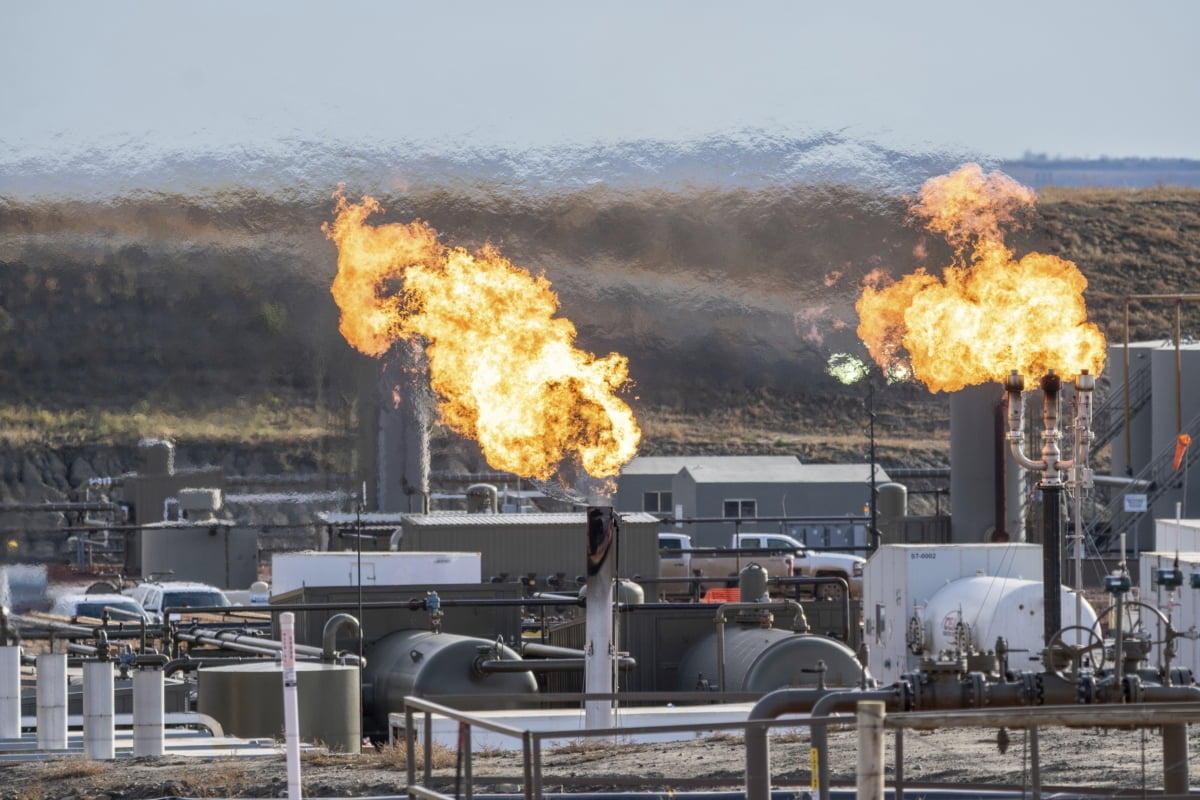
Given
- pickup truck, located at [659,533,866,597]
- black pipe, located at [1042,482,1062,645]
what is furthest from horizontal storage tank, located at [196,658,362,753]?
pickup truck, located at [659,533,866,597]

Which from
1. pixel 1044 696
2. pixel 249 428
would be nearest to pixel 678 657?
pixel 1044 696

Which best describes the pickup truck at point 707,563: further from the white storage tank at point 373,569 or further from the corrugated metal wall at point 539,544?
the white storage tank at point 373,569

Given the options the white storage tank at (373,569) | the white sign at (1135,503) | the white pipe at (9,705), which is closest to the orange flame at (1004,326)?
the white sign at (1135,503)

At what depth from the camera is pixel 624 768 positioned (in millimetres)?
21078

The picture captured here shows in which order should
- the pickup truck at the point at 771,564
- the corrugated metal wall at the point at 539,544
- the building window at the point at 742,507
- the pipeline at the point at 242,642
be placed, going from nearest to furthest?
the pipeline at the point at 242,642, the corrugated metal wall at the point at 539,544, the pickup truck at the point at 771,564, the building window at the point at 742,507

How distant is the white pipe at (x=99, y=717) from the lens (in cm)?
2397

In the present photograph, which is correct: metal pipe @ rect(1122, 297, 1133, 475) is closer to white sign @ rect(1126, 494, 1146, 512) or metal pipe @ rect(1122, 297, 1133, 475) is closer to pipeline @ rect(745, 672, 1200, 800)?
white sign @ rect(1126, 494, 1146, 512)

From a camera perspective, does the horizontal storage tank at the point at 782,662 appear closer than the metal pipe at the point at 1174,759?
No

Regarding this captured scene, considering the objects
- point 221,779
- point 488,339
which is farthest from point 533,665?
point 221,779

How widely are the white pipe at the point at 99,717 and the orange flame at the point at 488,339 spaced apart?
40.8 feet

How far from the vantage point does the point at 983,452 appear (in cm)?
5459

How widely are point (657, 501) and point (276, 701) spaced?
4370 centimetres

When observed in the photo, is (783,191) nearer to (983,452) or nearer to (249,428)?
(983,452)

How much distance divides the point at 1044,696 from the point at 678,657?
23.6 m
